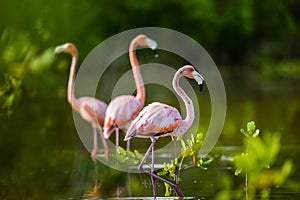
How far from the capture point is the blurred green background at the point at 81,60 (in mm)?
9780

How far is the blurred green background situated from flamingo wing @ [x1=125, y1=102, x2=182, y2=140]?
2.31ft

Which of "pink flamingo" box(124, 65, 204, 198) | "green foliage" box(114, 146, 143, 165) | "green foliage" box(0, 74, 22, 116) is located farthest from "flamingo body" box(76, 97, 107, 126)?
"pink flamingo" box(124, 65, 204, 198)

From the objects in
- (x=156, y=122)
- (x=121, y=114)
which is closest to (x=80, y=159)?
(x=121, y=114)

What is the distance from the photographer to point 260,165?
13.8 ft

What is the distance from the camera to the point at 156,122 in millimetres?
7750

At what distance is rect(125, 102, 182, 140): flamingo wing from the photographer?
775 cm

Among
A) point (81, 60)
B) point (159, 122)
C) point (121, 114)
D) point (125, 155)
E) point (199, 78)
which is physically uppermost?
point (81, 60)

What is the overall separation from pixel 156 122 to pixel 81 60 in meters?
16.3

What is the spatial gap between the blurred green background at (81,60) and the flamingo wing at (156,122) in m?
0.70

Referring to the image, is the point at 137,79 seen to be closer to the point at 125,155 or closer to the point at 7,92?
the point at 7,92

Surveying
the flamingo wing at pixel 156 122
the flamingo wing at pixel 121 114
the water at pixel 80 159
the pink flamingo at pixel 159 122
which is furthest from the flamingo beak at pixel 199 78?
the flamingo wing at pixel 121 114

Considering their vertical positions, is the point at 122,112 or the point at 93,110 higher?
the point at 93,110

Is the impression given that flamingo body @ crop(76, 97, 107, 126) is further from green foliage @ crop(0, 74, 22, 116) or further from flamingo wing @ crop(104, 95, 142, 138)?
green foliage @ crop(0, 74, 22, 116)

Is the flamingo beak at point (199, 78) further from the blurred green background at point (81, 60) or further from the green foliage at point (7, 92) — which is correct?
the green foliage at point (7, 92)
